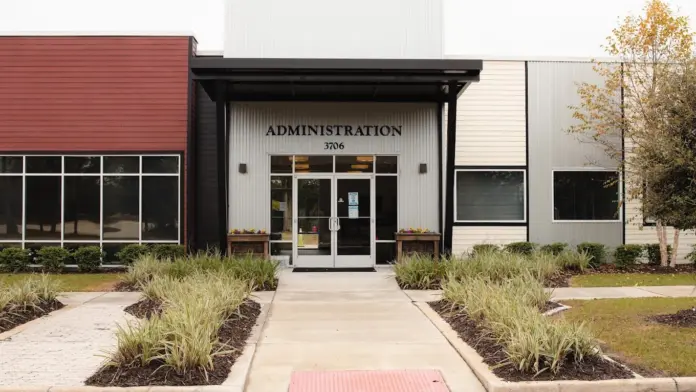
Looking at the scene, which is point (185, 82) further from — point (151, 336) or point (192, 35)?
Answer: point (151, 336)

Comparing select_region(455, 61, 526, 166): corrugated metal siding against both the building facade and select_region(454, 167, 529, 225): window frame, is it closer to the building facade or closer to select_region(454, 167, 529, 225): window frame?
select_region(454, 167, 529, 225): window frame

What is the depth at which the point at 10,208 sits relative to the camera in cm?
1527

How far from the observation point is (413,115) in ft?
51.2

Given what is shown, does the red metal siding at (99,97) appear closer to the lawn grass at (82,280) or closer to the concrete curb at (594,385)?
the lawn grass at (82,280)

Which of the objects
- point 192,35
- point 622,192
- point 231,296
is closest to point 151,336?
point 231,296

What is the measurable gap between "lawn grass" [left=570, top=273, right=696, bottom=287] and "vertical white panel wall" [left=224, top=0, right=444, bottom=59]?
22.1 feet

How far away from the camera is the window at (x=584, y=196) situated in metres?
16.1

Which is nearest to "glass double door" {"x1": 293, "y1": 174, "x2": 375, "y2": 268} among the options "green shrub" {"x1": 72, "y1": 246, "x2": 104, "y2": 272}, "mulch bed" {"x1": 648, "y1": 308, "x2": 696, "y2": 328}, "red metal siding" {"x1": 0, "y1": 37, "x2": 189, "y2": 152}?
"red metal siding" {"x1": 0, "y1": 37, "x2": 189, "y2": 152}

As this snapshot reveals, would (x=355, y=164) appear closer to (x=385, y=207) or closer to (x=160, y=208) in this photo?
(x=385, y=207)

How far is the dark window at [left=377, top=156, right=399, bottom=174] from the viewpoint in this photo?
51.2 ft

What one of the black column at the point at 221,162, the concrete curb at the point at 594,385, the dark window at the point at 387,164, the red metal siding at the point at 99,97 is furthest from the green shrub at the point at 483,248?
the concrete curb at the point at 594,385

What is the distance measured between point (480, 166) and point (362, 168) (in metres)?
3.38

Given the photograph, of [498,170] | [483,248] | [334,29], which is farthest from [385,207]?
[334,29]

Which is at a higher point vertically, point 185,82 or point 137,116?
point 185,82
